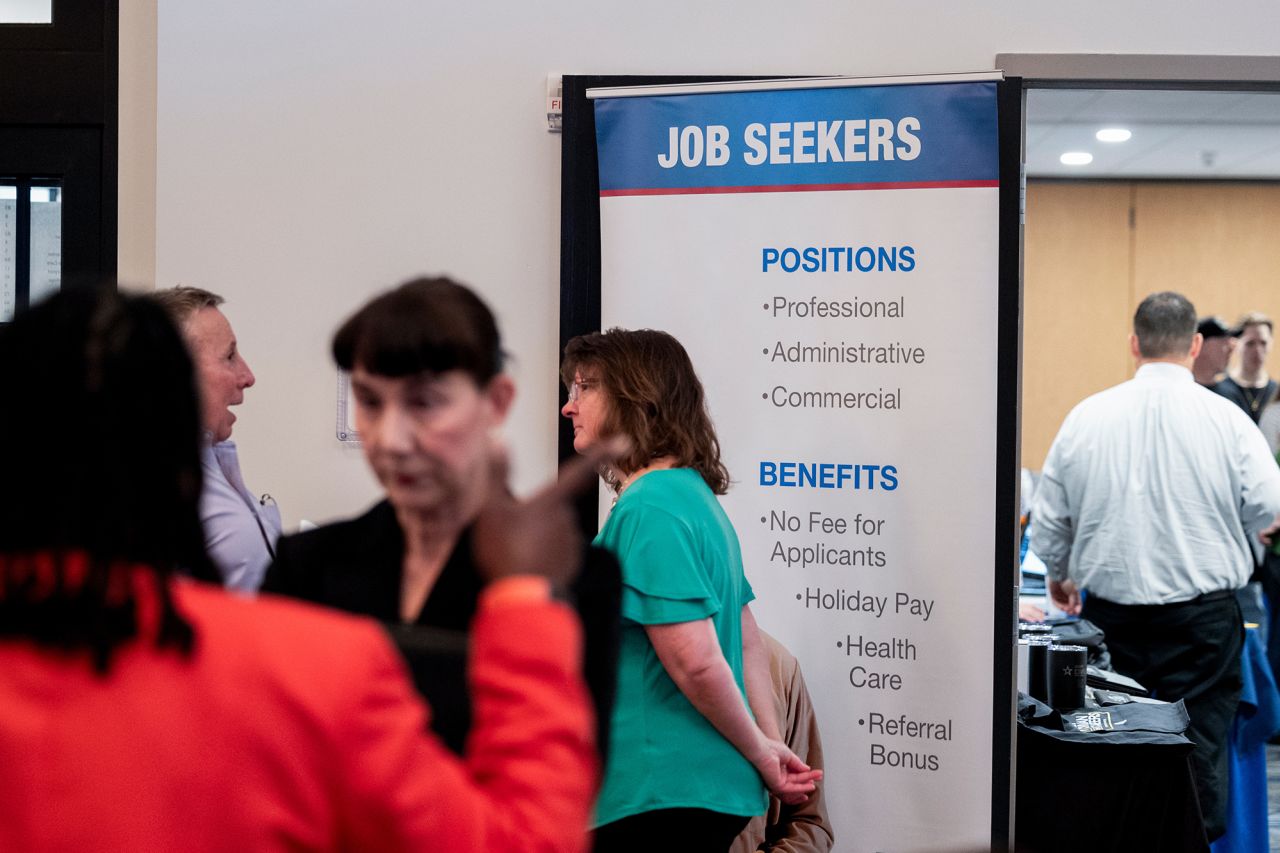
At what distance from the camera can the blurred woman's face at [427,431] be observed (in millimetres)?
1000

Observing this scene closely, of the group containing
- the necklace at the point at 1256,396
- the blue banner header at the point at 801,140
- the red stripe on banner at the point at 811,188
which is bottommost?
the necklace at the point at 1256,396

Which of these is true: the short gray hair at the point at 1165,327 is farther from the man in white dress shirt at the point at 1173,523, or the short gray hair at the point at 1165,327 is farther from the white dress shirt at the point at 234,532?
the white dress shirt at the point at 234,532

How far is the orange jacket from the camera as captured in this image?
750 millimetres

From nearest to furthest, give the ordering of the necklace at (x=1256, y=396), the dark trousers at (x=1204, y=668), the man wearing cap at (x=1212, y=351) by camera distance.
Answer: the dark trousers at (x=1204, y=668) < the man wearing cap at (x=1212, y=351) < the necklace at (x=1256, y=396)

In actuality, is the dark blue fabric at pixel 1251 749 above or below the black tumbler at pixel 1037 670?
below

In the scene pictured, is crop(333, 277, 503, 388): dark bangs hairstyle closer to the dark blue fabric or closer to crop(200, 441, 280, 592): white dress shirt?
crop(200, 441, 280, 592): white dress shirt

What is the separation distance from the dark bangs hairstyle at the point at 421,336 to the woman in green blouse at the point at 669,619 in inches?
39.9

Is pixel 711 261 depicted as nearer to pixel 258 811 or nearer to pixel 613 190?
pixel 613 190

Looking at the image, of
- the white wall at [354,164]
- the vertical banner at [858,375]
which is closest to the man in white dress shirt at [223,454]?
the white wall at [354,164]

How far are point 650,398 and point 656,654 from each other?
0.44 metres

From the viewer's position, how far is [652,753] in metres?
2.08

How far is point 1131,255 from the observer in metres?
7.89

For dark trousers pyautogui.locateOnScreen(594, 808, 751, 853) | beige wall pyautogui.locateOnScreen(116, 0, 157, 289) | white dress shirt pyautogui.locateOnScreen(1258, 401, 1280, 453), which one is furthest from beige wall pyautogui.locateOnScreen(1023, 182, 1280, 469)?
dark trousers pyautogui.locateOnScreen(594, 808, 751, 853)

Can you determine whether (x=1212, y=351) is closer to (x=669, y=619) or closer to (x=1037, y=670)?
(x=1037, y=670)
